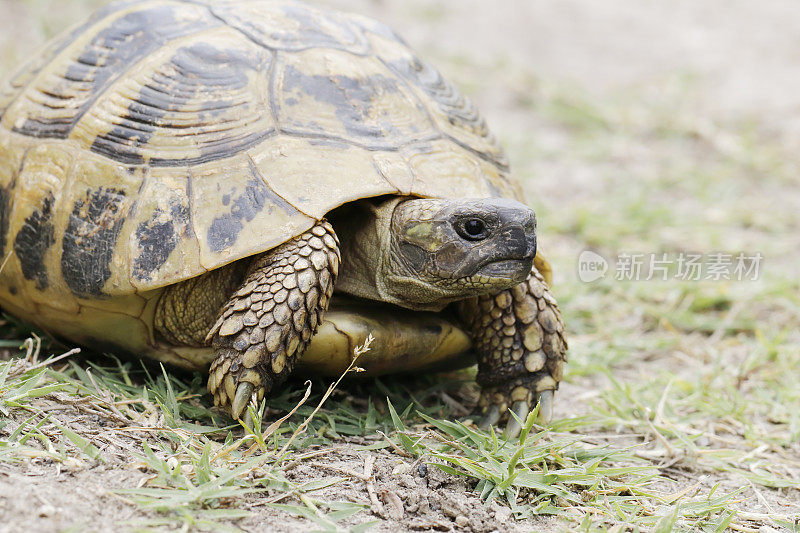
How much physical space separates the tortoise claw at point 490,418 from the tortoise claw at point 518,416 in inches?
2.2

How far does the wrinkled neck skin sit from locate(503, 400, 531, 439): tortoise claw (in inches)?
18.3

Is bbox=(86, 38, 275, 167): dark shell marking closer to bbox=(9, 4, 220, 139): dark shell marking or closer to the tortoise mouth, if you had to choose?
bbox=(9, 4, 220, 139): dark shell marking

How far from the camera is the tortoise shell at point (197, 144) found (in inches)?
100

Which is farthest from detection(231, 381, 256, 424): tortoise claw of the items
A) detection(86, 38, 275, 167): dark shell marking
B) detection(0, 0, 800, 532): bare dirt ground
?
detection(86, 38, 275, 167): dark shell marking

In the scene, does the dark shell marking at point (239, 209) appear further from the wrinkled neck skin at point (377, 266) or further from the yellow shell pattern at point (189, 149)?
the wrinkled neck skin at point (377, 266)

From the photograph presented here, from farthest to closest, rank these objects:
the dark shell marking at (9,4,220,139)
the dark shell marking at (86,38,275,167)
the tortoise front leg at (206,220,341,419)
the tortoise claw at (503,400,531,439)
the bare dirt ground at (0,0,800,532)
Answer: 1. the dark shell marking at (9,4,220,139)
2. the tortoise claw at (503,400,531,439)
3. the dark shell marking at (86,38,275,167)
4. the tortoise front leg at (206,220,341,419)
5. the bare dirt ground at (0,0,800,532)

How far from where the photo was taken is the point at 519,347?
2.86m

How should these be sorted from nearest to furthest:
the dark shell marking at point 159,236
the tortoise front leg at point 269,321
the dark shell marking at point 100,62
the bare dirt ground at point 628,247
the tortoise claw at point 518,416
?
1. the bare dirt ground at point 628,247
2. the tortoise front leg at point 269,321
3. the dark shell marking at point 159,236
4. the tortoise claw at point 518,416
5. the dark shell marking at point 100,62

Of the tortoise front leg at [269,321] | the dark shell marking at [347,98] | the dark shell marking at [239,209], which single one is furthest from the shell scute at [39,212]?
the dark shell marking at [347,98]

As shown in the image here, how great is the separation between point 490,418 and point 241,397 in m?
0.97

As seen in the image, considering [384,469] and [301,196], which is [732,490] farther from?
[301,196]

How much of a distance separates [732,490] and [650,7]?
10.4m

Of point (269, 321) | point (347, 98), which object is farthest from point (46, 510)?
point (347, 98)

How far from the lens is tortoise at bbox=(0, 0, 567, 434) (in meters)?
2.49
